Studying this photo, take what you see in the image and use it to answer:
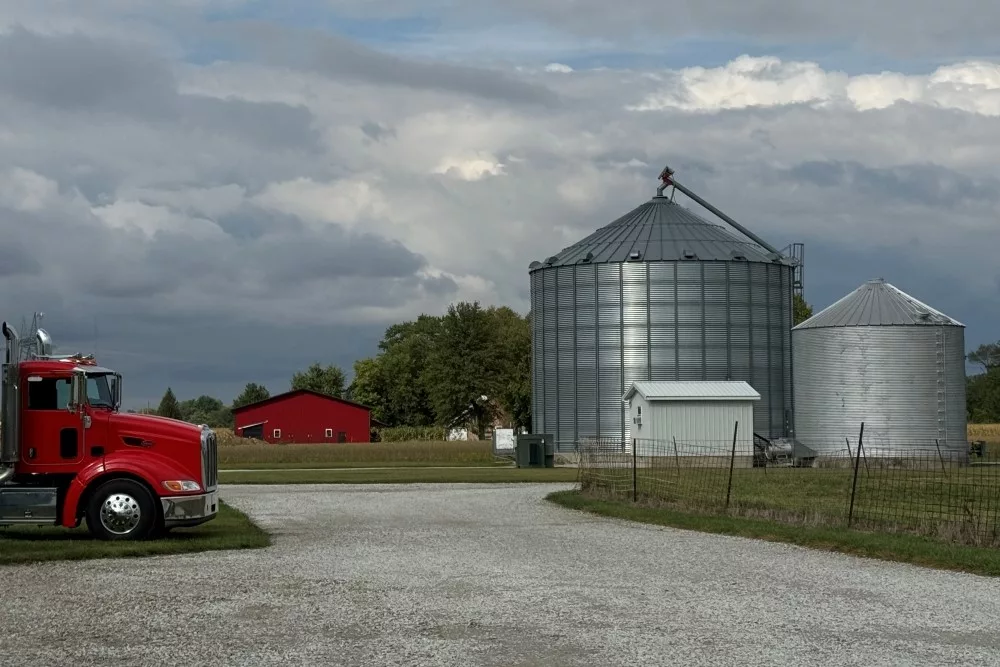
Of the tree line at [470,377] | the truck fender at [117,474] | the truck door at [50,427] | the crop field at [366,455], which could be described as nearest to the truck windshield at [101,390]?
the truck door at [50,427]

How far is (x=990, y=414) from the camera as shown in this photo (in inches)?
5556

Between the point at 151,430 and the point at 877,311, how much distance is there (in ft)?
163

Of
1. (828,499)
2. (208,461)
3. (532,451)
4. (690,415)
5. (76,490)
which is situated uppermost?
(690,415)

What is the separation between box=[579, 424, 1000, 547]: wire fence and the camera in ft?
75.9

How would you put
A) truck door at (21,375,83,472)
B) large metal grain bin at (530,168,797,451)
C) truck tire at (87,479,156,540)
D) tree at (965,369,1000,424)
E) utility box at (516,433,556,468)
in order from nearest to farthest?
truck tire at (87,479,156,540)
truck door at (21,375,83,472)
utility box at (516,433,556,468)
large metal grain bin at (530,168,797,451)
tree at (965,369,1000,424)

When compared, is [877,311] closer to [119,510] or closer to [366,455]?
[366,455]

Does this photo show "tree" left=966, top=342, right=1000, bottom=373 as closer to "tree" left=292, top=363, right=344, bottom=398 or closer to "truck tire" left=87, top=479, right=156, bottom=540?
"tree" left=292, top=363, right=344, bottom=398

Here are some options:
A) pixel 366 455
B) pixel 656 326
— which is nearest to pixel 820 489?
pixel 656 326

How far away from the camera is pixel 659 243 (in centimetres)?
7231

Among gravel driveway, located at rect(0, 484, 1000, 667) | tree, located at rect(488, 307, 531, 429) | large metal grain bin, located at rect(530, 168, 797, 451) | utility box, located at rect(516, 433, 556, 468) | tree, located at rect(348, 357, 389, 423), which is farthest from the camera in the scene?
tree, located at rect(348, 357, 389, 423)

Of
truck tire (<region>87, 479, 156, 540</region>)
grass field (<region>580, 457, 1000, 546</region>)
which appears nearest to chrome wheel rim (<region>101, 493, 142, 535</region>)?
truck tire (<region>87, 479, 156, 540</region>)

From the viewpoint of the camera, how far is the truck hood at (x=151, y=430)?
21.5 metres

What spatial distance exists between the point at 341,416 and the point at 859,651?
368ft

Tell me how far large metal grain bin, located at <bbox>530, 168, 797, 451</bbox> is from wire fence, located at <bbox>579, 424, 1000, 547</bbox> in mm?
5192
